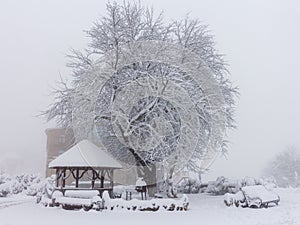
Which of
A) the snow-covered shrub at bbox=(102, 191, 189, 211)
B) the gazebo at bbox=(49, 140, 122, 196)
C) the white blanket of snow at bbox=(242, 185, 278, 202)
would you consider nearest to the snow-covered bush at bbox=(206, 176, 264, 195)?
the white blanket of snow at bbox=(242, 185, 278, 202)

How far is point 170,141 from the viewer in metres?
17.4

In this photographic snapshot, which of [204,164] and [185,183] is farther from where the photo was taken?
[185,183]

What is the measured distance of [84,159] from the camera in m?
16.0

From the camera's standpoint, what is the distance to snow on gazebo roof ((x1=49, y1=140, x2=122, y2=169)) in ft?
52.0

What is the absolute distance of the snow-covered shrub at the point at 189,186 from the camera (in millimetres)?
23578

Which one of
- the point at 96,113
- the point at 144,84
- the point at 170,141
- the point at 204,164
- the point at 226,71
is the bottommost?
the point at 204,164

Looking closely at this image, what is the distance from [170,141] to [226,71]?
7.07 meters

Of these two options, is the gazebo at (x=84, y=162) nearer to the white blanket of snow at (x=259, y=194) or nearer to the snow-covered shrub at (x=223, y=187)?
the white blanket of snow at (x=259, y=194)

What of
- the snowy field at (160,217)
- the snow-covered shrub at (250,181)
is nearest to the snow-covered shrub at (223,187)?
the snow-covered shrub at (250,181)

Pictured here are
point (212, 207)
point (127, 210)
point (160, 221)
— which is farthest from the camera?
point (212, 207)

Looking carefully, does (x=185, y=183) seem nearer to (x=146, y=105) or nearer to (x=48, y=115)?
(x=146, y=105)

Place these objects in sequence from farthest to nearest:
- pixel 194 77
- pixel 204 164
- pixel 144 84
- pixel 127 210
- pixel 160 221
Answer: pixel 204 164 → pixel 194 77 → pixel 144 84 → pixel 127 210 → pixel 160 221

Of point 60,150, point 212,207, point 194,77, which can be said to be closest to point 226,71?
point 194,77

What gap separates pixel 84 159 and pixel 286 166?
43561 millimetres
